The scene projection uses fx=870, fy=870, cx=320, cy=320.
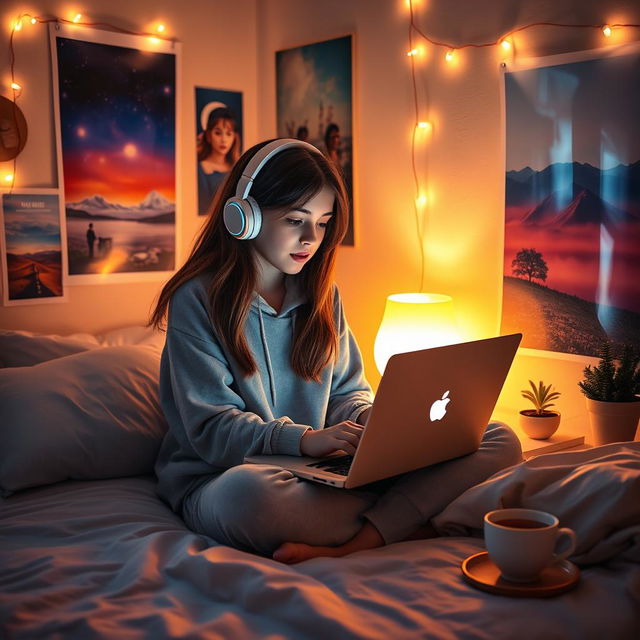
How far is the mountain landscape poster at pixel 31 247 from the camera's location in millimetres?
2545

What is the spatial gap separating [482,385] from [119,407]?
0.89 m

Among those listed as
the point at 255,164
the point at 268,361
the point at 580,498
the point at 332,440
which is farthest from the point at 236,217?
the point at 580,498

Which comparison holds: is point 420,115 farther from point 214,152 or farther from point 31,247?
point 31,247

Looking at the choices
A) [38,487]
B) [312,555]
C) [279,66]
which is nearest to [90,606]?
[312,555]

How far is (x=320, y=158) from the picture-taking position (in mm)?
1940

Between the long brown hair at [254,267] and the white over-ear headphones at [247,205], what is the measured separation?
0.10 ft

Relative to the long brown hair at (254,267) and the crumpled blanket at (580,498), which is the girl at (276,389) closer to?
the long brown hair at (254,267)

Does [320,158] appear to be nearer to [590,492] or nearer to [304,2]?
[590,492]

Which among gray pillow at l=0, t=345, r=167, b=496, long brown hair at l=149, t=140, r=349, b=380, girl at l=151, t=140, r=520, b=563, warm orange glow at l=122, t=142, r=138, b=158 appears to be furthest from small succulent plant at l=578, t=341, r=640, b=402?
warm orange glow at l=122, t=142, r=138, b=158

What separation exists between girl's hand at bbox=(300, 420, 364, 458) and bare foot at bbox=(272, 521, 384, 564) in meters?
0.15

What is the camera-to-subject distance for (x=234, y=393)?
5.94ft

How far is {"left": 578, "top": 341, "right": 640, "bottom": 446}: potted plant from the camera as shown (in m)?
2.06

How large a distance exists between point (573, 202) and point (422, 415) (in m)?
1.04

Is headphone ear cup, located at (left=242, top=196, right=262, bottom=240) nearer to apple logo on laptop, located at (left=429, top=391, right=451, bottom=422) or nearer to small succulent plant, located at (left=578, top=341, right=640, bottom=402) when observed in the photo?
apple logo on laptop, located at (left=429, top=391, right=451, bottom=422)
